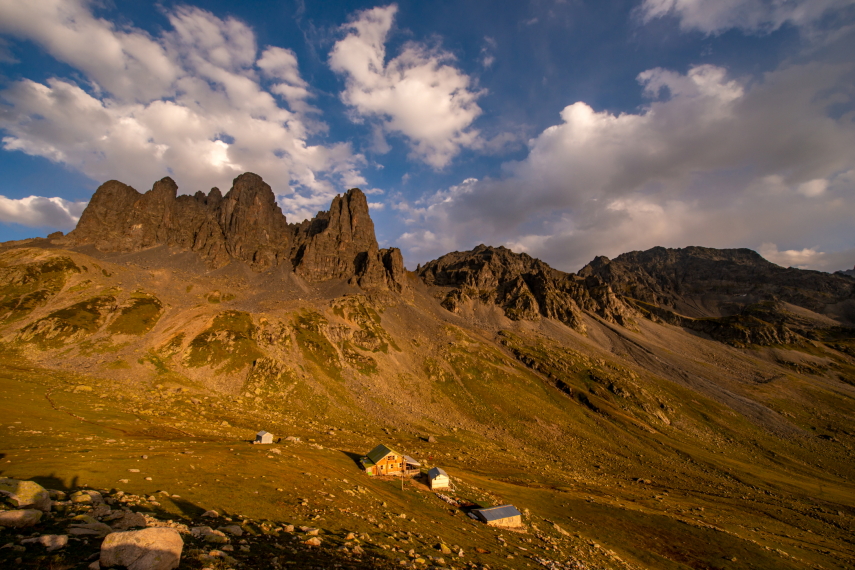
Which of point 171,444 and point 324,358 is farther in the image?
point 324,358

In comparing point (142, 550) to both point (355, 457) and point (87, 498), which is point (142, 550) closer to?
point (87, 498)

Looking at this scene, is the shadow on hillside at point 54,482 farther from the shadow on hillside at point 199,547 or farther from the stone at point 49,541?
the stone at point 49,541

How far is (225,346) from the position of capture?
129625 millimetres

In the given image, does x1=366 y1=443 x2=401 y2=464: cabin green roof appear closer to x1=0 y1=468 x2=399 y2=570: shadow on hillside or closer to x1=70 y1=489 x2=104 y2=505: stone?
x1=0 y1=468 x2=399 y2=570: shadow on hillside

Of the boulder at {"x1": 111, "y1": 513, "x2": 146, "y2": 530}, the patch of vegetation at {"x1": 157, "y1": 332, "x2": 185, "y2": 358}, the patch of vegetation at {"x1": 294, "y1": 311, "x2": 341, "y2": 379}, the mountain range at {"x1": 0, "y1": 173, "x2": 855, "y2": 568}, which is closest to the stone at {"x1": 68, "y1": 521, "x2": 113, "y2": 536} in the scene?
the boulder at {"x1": 111, "y1": 513, "x2": 146, "y2": 530}

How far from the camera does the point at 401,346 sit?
17575 centimetres

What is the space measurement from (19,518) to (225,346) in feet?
421

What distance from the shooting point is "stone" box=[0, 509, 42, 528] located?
15492 mm

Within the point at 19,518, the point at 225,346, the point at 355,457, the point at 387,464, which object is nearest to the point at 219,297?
the point at 225,346

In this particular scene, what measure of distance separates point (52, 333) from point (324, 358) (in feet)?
294

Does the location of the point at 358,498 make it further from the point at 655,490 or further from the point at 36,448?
the point at 655,490

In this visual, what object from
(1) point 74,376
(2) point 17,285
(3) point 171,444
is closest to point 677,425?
(3) point 171,444

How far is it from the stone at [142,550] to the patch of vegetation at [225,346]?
395 ft

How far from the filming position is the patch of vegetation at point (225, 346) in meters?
121
